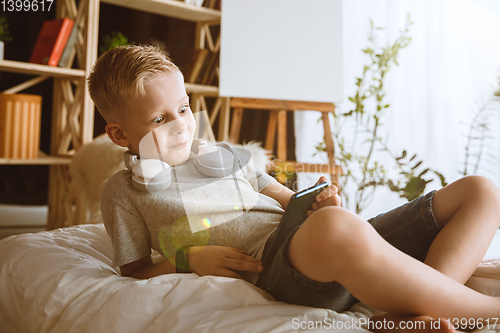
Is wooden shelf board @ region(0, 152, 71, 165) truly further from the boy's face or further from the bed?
the boy's face

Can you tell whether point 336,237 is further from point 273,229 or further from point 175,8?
point 175,8

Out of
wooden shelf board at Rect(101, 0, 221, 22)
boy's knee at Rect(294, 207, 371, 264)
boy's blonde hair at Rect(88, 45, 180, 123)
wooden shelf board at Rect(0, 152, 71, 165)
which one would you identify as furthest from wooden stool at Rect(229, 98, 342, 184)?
boy's knee at Rect(294, 207, 371, 264)

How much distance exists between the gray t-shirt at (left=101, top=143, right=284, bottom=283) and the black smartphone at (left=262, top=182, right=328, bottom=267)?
0.19 ft

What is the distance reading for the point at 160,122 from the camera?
0.88m

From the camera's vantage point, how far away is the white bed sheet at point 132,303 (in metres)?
0.65

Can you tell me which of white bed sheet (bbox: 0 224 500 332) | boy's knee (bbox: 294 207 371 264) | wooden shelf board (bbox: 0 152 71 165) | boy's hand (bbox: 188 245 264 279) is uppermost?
wooden shelf board (bbox: 0 152 71 165)

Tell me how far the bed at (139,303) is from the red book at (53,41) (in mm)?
1275

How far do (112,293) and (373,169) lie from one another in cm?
179

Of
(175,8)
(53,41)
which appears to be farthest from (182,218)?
(175,8)

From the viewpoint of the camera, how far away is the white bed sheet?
0.65 metres

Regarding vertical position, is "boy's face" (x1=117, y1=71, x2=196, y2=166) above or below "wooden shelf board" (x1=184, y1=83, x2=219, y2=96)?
below

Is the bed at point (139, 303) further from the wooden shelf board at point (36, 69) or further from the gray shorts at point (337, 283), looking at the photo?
the wooden shelf board at point (36, 69)

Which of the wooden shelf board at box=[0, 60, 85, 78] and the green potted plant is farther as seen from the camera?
the green potted plant

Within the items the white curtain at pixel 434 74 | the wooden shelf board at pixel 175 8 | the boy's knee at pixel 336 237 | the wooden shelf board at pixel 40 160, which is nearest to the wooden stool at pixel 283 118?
the white curtain at pixel 434 74
